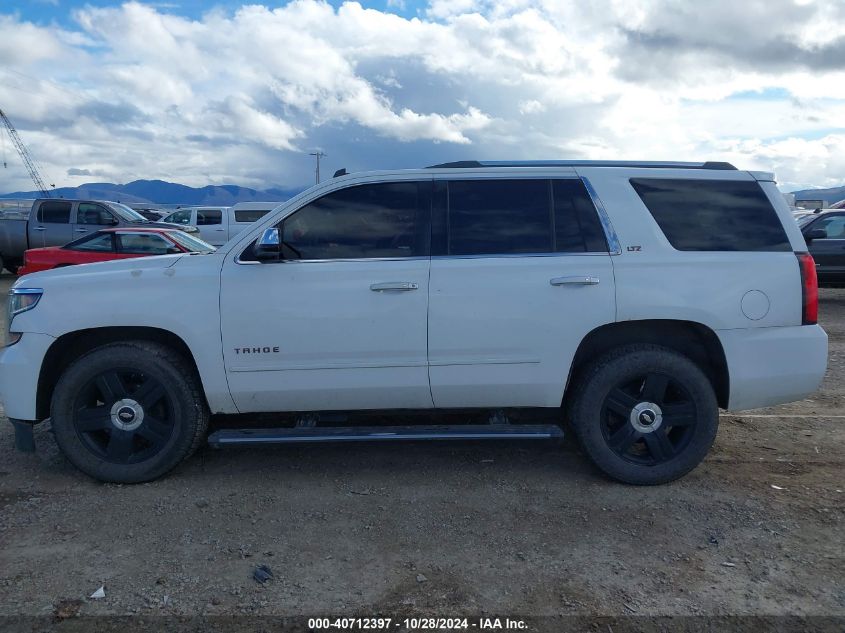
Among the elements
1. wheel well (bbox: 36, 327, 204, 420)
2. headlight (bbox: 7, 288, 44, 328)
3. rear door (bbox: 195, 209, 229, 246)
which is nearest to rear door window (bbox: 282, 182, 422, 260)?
wheel well (bbox: 36, 327, 204, 420)

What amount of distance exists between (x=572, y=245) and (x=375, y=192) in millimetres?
1266

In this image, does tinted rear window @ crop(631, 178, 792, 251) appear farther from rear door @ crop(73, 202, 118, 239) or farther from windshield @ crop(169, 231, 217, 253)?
rear door @ crop(73, 202, 118, 239)

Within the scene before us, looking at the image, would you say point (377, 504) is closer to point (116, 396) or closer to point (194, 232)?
point (116, 396)

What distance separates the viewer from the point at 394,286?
387cm

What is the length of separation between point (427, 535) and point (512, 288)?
4.87ft

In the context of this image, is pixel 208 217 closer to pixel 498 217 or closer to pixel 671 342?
pixel 498 217

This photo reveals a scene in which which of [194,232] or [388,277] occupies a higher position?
[194,232]

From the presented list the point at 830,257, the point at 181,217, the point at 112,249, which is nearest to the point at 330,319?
the point at 112,249

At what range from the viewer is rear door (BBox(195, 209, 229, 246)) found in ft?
71.6

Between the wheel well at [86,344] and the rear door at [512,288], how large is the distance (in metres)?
1.64

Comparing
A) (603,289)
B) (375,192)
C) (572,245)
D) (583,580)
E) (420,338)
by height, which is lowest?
(583,580)

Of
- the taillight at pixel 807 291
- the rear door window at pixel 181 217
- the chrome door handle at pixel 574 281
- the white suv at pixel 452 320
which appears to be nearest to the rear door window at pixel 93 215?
the rear door window at pixel 181 217

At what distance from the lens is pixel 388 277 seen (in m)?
3.90

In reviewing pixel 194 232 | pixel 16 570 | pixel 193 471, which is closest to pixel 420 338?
pixel 193 471
